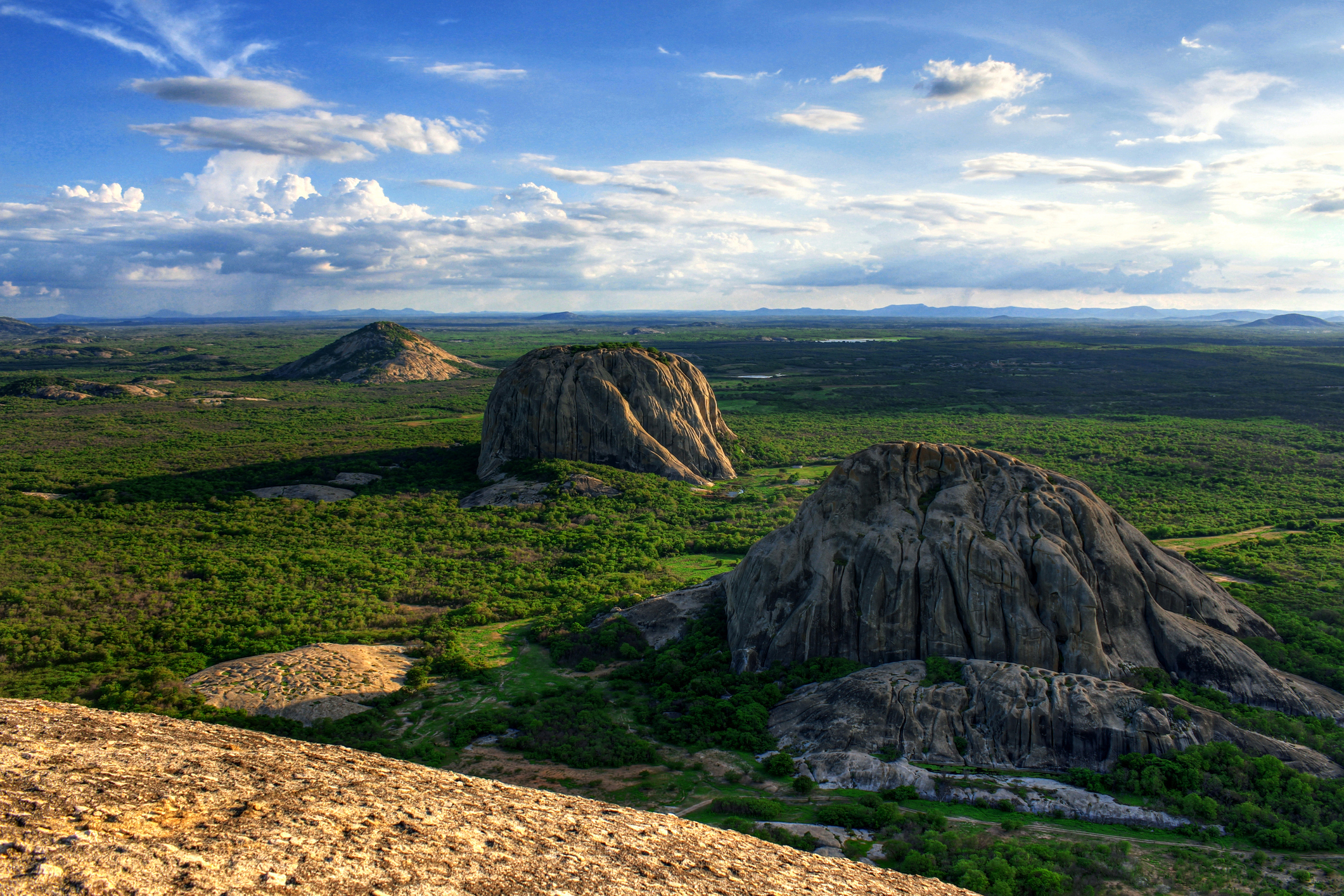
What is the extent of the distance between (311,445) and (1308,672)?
97151mm

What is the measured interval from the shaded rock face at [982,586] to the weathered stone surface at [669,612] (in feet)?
13.6

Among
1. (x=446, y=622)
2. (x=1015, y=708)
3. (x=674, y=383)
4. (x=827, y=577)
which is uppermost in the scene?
(x=674, y=383)

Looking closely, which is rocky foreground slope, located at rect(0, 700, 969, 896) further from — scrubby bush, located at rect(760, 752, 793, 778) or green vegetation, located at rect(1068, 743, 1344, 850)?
green vegetation, located at rect(1068, 743, 1344, 850)

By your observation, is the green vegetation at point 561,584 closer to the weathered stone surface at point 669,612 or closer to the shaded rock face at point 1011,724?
the shaded rock face at point 1011,724

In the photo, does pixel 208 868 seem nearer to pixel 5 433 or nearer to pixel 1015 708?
pixel 1015 708

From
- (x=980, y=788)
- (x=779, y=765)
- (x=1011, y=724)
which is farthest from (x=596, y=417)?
(x=980, y=788)

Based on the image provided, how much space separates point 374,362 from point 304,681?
166 metres

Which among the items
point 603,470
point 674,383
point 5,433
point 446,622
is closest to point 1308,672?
point 446,622

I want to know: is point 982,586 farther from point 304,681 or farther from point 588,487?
point 588,487

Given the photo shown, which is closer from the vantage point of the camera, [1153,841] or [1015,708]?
[1153,841]

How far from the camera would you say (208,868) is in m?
11.6

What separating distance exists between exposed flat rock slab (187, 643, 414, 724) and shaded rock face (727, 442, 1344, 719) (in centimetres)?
1733

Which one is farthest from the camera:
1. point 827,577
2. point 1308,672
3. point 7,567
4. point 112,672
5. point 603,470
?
point 603,470

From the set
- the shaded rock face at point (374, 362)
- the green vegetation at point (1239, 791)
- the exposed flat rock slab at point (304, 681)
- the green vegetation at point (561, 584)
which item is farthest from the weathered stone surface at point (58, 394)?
the green vegetation at point (1239, 791)
